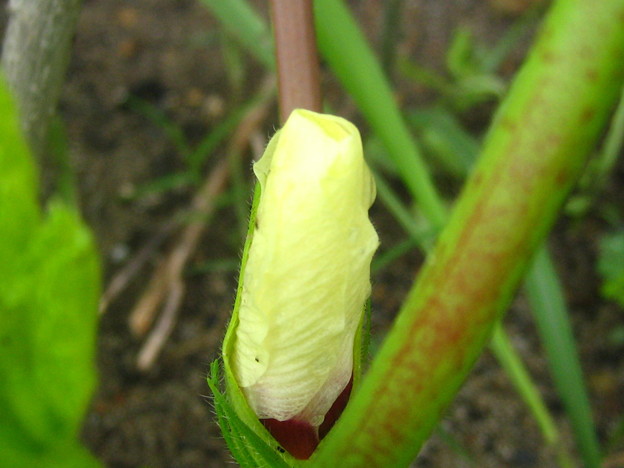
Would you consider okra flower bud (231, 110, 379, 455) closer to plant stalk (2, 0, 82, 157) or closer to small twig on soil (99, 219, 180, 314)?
plant stalk (2, 0, 82, 157)

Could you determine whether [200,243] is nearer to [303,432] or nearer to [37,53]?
[37,53]

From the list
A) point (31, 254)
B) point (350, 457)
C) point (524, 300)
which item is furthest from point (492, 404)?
point (31, 254)

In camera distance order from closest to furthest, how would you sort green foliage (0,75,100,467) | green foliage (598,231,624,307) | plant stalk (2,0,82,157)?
green foliage (0,75,100,467) < plant stalk (2,0,82,157) < green foliage (598,231,624,307)

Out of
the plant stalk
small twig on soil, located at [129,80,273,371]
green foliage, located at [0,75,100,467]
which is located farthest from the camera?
small twig on soil, located at [129,80,273,371]

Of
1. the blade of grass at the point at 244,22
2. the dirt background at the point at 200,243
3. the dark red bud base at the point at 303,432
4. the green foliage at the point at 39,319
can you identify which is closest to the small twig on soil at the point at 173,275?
the dirt background at the point at 200,243

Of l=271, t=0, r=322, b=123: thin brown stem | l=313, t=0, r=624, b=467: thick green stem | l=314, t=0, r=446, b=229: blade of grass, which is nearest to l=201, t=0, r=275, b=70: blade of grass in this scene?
Answer: l=314, t=0, r=446, b=229: blade of grass
